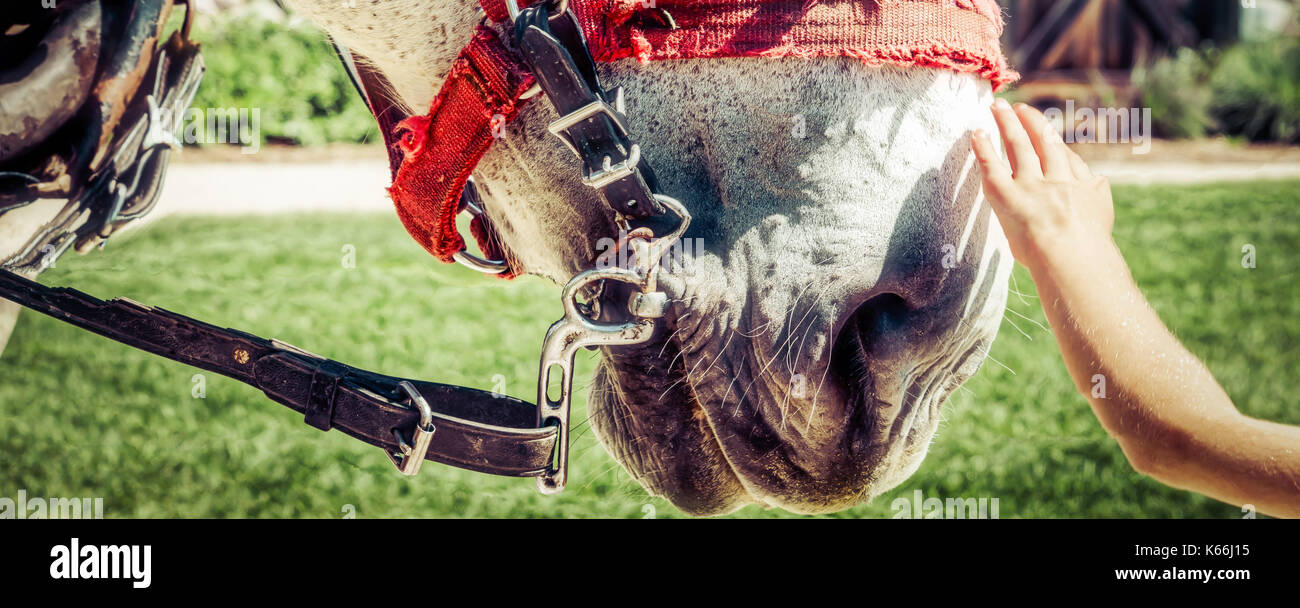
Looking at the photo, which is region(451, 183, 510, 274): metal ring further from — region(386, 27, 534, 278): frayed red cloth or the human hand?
the human hand

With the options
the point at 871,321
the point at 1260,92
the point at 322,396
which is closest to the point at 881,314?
the point at 871,321

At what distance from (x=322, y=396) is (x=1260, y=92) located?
11449mm

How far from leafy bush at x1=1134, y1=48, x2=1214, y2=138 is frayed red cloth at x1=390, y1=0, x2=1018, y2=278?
34.2 feet

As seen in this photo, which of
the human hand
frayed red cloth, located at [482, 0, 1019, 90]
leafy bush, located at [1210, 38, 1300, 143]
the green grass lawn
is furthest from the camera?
leafy bush, located at [1210, 38, 1300, 143]

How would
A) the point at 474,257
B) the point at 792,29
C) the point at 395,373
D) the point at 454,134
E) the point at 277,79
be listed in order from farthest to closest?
the point at 277,79 < the point at 395,373 < the point at 474,257 < the point at 454,134 < the point at 792,29

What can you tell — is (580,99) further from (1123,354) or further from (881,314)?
(1123,354)

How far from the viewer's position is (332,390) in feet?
5.28

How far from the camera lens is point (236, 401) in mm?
4434

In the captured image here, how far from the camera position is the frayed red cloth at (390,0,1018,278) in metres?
1.31

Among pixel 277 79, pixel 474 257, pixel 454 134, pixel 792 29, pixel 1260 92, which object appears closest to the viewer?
pixel 792 29

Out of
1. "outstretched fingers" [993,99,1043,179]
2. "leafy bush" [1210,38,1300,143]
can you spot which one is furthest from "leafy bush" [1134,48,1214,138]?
"outstretched fingers" [993,99,1043,179]

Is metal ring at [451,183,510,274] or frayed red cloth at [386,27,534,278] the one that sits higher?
frayed red cloth at [386,27,534,278]
